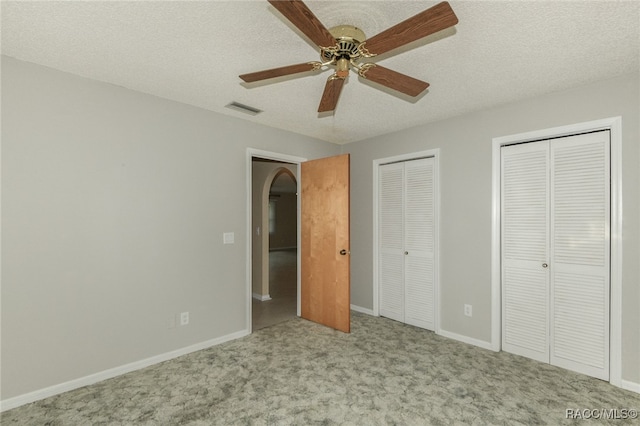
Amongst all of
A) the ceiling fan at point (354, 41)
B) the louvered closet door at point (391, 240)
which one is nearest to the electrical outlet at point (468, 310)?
the louvered closet door at point (391, 240)

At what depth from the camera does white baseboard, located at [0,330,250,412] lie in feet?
7.12

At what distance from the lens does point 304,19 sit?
1325 millimetres

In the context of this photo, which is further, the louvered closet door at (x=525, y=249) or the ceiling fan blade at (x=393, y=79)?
the louvered closet door at (x=525, y=249)

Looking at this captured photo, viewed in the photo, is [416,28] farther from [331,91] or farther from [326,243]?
[326,243]

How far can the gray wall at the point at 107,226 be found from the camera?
87.0 inches

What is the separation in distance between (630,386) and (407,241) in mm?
2273

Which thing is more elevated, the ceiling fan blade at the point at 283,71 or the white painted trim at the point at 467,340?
the ceiling fan blade at the point at 283,71

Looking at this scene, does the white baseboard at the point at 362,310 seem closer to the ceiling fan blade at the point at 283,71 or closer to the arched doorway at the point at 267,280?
the arched doorway at the point at 267,280

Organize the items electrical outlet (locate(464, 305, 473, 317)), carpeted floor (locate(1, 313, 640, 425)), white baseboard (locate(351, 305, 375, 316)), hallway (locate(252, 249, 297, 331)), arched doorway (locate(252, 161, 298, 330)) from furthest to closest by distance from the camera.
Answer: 1. white baseboard (locate(351, 305, 375, 316))
2. arched doorway (locate(252, 161, 298, 330))
3. hallway (locate(252, 249, 297, 331))
4. electrical outlet (locate(464, 305, 473, 317))
5. carpeted floor (locate(1, 313, 640, 425))

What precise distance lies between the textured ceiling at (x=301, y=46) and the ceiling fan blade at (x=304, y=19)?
0.14 metres

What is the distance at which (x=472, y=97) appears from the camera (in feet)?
9.44

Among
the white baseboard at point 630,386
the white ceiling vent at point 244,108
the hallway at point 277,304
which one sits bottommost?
the hallway at point 277,304

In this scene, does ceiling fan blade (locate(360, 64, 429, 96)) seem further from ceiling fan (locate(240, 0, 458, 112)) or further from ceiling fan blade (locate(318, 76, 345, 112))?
ceiling fan blade (locate(318, 76, 345, 112))

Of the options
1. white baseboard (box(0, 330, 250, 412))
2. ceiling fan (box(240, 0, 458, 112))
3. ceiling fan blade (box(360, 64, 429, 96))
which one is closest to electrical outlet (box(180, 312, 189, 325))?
white baseboard (box(0, 330, 250, 412))
